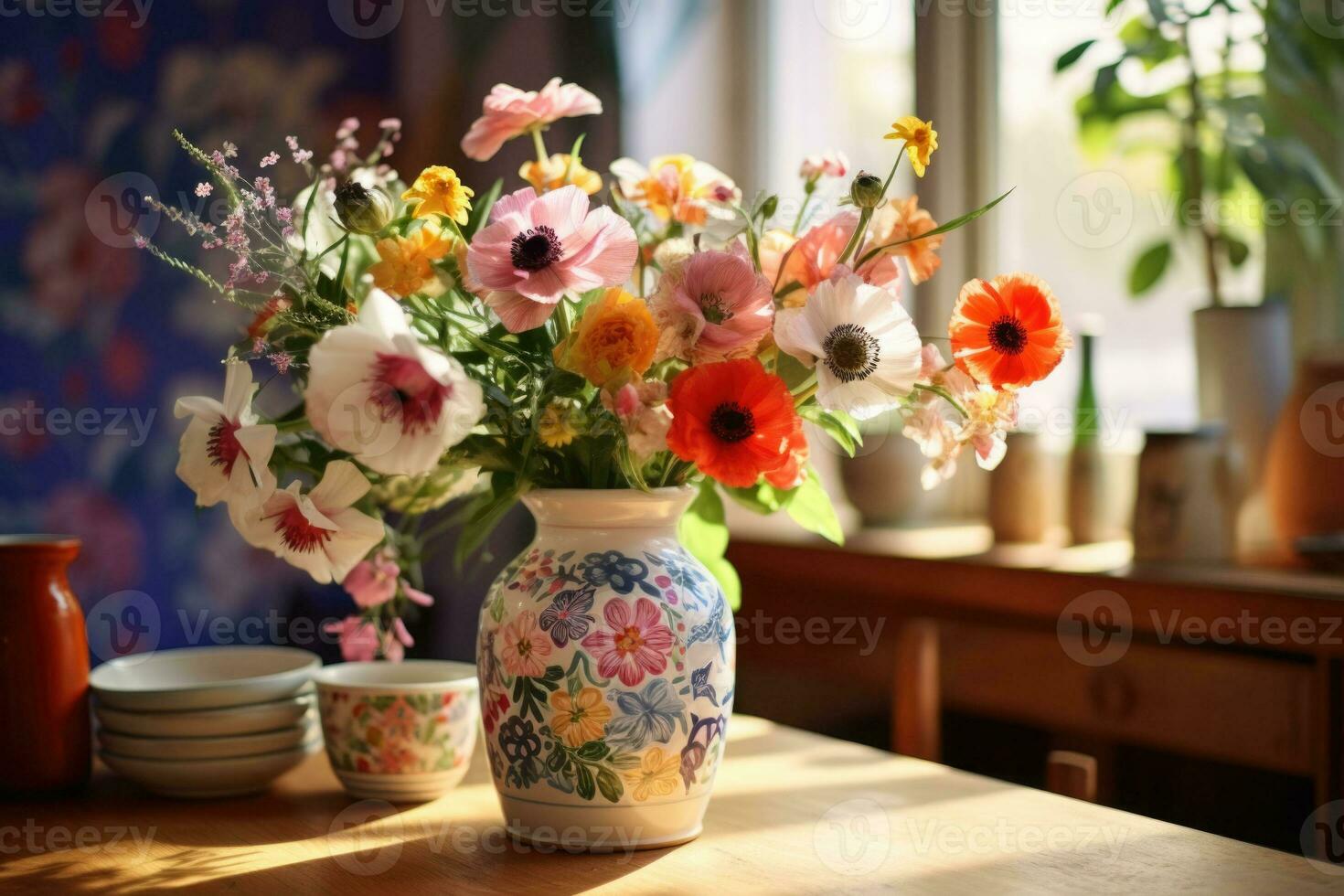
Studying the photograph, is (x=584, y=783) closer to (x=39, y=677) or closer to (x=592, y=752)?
(x=592, y=752)

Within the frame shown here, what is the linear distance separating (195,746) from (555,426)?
0.45 meters

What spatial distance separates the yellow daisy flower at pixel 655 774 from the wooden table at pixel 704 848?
5 centimetres

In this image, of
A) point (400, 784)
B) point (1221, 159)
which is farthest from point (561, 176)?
point (1221, 159)

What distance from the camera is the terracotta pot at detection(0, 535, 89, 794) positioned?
3.46 ft

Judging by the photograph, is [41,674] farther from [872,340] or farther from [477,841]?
[872,340]

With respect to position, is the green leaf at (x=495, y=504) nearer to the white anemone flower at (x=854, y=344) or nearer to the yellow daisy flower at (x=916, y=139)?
the white anemone flower at (x=854, y=344)

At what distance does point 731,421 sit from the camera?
803 millimetres

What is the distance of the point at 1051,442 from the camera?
202cm

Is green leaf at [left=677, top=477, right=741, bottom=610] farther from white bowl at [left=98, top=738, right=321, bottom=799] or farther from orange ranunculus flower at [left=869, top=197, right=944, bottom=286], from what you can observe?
white bowl at [left=98, top=738, right=321, bottom=799]

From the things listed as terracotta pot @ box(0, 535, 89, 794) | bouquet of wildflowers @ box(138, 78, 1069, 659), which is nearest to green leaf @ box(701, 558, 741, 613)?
bouquet of wildflowers @ box(138, 78, 1069, 659)

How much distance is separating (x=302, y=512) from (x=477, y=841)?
290mm

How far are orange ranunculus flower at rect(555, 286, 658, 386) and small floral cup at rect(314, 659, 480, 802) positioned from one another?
36 cm

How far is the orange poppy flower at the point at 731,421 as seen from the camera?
31.5 inches

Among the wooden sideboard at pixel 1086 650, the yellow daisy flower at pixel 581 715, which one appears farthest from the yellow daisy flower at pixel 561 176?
the wooden sideboard at pixel 1086 650
